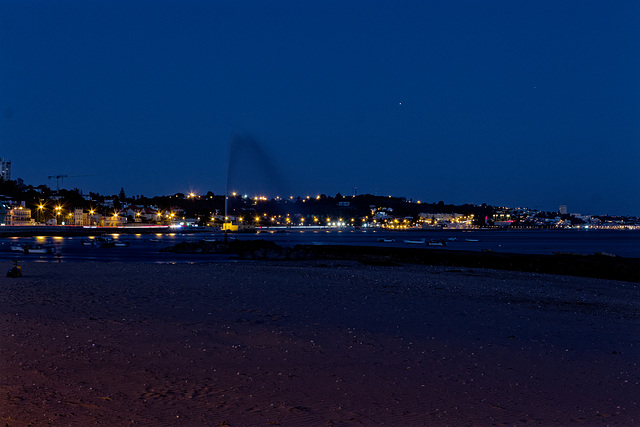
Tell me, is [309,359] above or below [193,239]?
above

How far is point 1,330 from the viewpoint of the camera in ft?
33.3

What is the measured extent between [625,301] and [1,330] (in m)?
16.6

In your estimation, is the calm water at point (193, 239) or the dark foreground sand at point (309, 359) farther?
the calm water at point (193, 239)

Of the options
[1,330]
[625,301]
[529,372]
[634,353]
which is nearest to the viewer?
[529,372]

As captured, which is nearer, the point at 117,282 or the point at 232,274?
the point at 117,282

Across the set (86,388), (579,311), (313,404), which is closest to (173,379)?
(86,388)

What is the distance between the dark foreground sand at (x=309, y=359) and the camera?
6.32 metres

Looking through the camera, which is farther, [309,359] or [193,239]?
[193,239]

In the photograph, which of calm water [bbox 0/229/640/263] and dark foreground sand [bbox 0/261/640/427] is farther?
calm water [bbox 0/229/640/263]

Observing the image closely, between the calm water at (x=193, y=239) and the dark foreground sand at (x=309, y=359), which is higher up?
the dark foreground sand at (x=309, y=359)

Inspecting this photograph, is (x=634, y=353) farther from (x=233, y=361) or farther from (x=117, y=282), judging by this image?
(x=117, y=282)

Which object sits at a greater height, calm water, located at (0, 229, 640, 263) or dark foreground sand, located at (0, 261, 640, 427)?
dark foreground sand, located at (0, 261, 640, 427)

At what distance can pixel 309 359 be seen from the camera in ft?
28.3

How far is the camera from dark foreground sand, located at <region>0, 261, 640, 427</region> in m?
6.32
